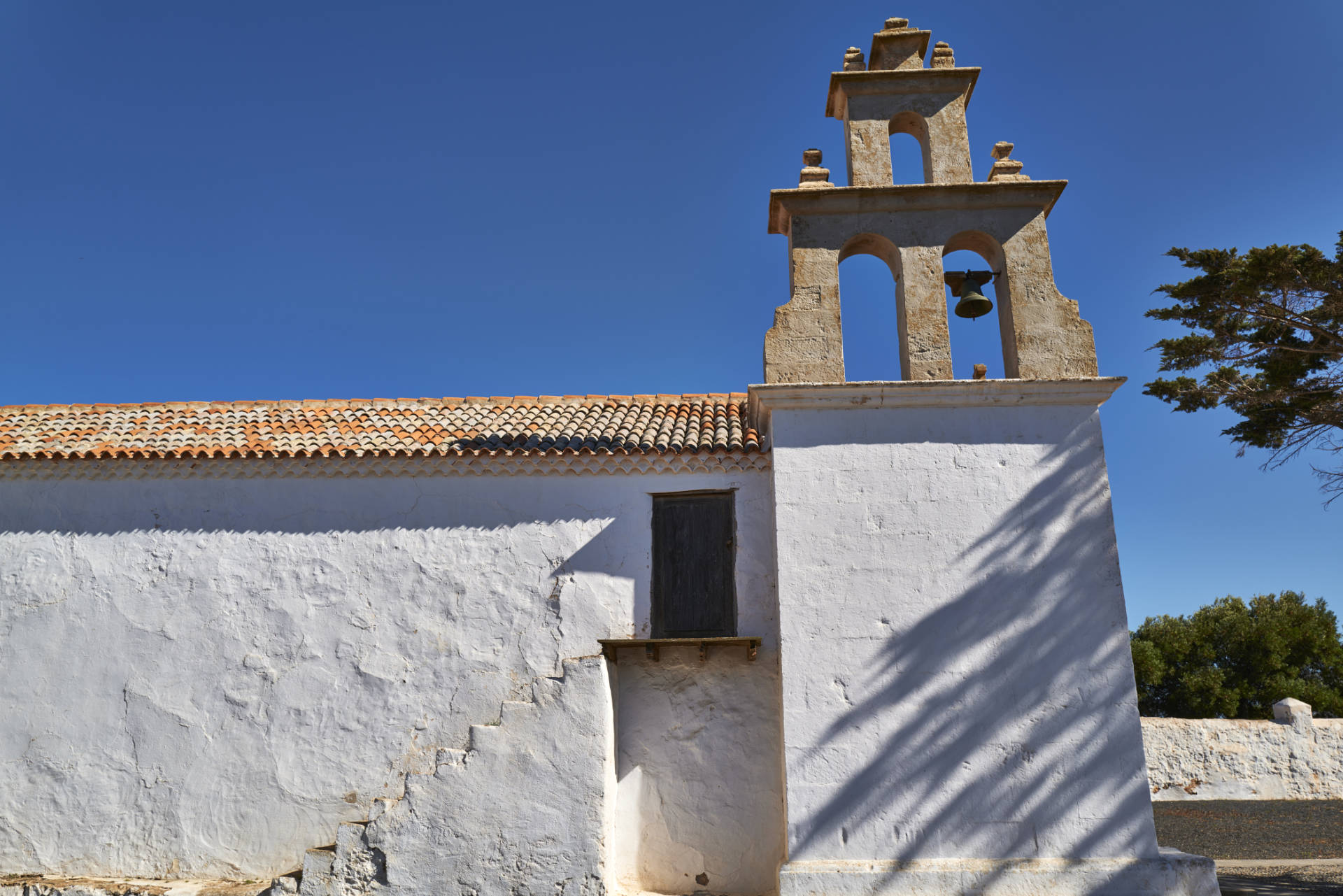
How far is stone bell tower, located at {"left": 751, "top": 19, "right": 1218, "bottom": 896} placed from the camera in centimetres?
601

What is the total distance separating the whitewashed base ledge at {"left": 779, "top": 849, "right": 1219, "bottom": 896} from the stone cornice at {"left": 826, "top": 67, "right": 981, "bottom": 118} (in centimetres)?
666

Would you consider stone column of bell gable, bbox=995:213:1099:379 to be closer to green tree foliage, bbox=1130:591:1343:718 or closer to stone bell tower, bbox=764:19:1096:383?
stone bell tower, bbox=764:19:1096:383

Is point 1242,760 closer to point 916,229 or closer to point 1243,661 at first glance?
point 1243,661

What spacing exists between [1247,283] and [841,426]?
20.1 feet

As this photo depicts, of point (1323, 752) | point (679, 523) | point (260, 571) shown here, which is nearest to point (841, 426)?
point (679, 523)

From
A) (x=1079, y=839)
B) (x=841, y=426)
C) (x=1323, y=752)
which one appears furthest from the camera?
(x=1323, y=752)

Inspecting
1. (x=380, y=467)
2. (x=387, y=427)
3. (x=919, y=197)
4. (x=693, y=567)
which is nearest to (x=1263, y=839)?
(x=693, y=567)

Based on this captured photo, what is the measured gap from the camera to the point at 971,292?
7.20 m

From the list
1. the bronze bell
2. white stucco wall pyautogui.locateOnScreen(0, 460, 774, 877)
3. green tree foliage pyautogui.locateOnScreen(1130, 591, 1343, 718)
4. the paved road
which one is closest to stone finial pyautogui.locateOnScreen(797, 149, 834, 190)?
the bronze bell

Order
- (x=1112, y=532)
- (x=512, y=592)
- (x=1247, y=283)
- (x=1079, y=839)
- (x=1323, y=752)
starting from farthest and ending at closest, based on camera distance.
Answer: (x=1323, y=752) → (x=1247, y=283) → (x=512, y=592) → (x=1112, y=532) → (x=1079, y=839)

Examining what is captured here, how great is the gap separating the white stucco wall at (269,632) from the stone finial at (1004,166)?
3.59 metres

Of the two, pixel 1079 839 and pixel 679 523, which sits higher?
pixel 679 523

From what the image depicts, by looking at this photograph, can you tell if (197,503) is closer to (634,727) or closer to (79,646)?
(79,646)

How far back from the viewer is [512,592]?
25.0 ft
